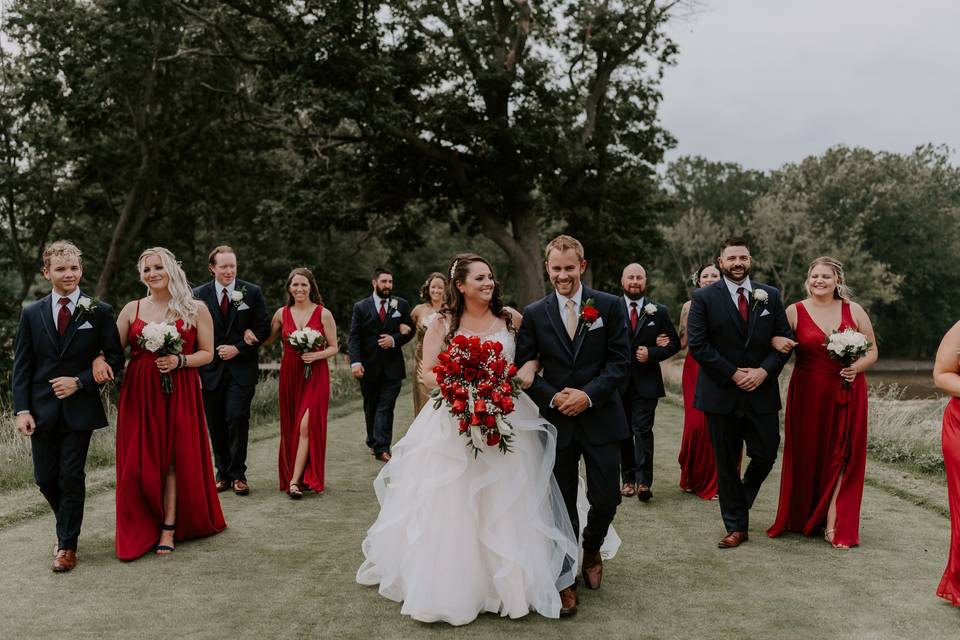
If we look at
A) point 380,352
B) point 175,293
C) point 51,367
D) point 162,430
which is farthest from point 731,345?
point 380,352

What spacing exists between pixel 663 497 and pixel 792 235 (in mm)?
52909

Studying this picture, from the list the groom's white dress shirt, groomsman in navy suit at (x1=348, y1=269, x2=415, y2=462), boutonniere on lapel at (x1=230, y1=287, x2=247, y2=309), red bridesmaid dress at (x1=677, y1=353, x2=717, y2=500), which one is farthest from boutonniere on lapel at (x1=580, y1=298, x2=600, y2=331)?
groomsman in navy suit at (x1=348, y1=269, x2=415, y2=462)

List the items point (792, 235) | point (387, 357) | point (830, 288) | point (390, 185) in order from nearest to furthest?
point (830, 288) → point (387, 357) → point (390, 185) → point (792, 235)

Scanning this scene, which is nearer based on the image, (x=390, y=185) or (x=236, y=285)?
(x=236, y=285)

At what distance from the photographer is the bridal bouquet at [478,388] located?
4.82 metres

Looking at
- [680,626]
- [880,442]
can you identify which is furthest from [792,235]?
[680,626]

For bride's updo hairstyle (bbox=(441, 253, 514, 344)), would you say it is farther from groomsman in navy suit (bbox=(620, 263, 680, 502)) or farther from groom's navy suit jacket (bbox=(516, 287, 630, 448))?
groomsman in navy suit (bbox=(620, 263, 680, 502))

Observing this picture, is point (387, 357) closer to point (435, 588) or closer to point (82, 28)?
point (435, 588)

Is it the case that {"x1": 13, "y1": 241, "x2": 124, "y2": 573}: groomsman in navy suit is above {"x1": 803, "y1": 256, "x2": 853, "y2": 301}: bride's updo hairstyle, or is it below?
below

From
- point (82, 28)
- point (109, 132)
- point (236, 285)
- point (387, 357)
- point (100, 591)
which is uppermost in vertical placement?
point (82, 28)

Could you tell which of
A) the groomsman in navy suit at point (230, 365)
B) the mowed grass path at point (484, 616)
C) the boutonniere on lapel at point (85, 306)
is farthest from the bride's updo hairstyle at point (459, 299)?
the groomsman in navy suit at point (230, 365)

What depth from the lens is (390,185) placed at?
28.5m

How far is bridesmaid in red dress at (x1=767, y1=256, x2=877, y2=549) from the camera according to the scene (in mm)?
6496

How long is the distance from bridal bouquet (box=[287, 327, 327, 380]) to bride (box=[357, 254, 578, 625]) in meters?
3.31
